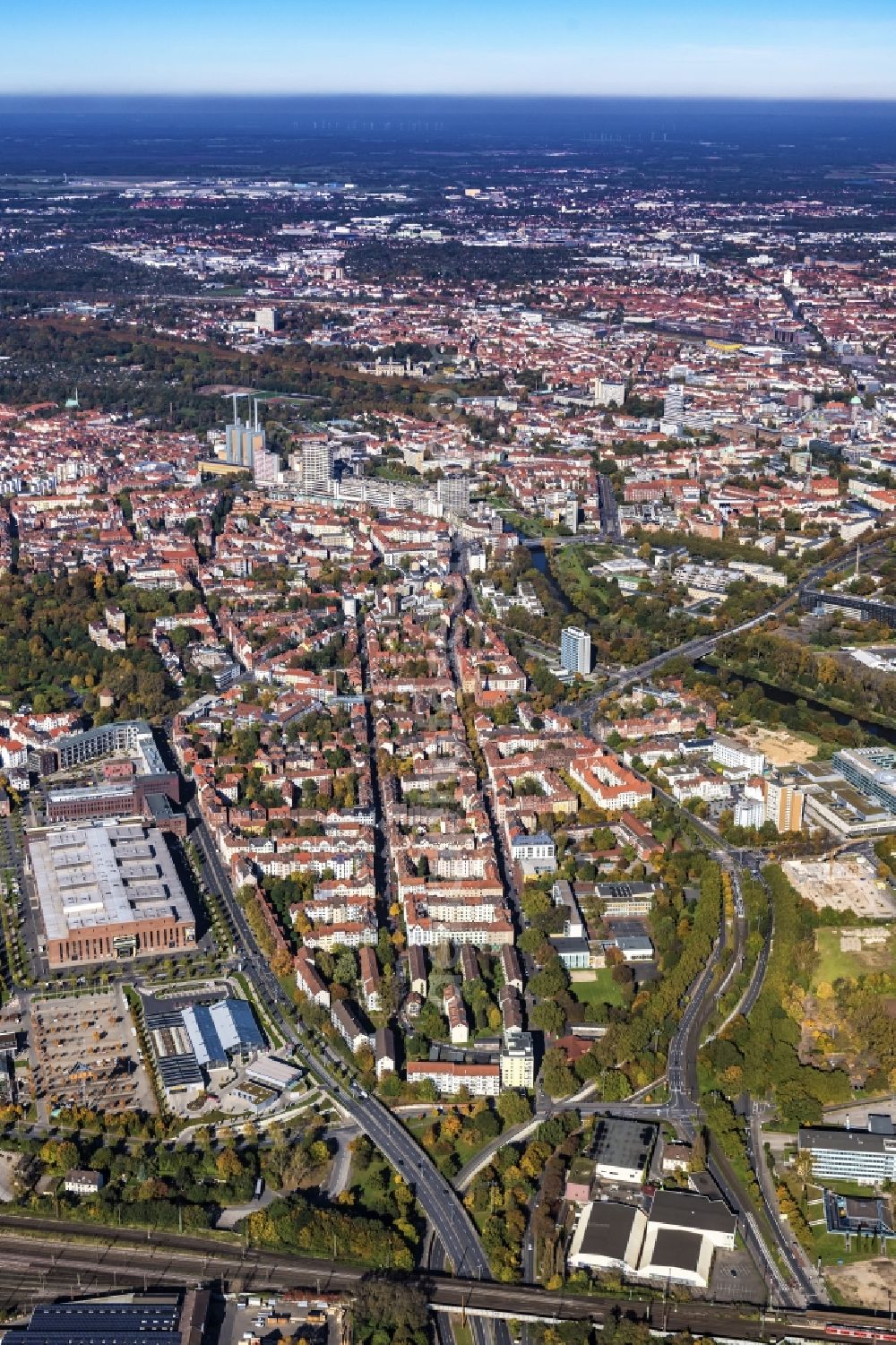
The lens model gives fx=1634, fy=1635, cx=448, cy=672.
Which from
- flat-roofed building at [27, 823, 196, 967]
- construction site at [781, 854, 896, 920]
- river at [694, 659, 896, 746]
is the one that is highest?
flat-roofed building at [27, 823, 196, 967]

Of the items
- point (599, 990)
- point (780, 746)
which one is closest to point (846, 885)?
point (599, 990)

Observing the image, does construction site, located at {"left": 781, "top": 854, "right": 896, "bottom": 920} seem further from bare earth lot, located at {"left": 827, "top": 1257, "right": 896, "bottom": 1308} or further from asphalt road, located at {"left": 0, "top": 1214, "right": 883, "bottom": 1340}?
asphalt road, located at {"left": 0, "top": 1214, "right": 883, "bottom": 1340}

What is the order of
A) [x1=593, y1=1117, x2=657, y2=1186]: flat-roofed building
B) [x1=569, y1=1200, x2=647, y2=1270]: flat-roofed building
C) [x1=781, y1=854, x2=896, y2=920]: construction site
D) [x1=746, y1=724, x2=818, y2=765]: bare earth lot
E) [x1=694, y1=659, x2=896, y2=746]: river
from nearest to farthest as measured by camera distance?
[x1=569, y1=1200, x2=647, y2=1270]: flat-roofed building, [x1=593, y1=1117, x2=657, y2=1186]: flat-roofed building, [x1=781, y1=854, x2=896, y2=920]: construction site, [x1=746, y1=724, x2=818, y2=765]: bare earth lot, [x1=694, y1=659, x2=896, y2=746]: river

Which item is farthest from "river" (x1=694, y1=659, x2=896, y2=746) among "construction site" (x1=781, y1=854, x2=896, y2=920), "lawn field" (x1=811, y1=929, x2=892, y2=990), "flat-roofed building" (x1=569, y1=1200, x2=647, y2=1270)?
"flat-roofed building" (x1=569, y1=1200, x2=647, y2=1270)

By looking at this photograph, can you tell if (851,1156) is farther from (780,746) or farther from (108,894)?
(780,746)

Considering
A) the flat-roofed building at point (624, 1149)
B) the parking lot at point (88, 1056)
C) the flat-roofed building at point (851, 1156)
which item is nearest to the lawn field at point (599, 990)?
the flat-roofed building at point (624, 1149)

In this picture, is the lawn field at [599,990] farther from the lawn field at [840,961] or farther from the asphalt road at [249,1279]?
the asphalt road at [249,1279]
